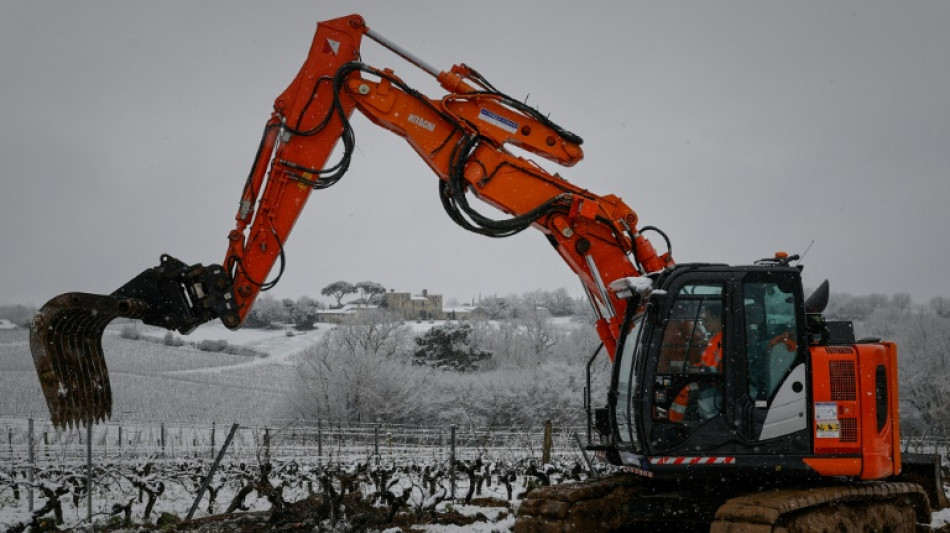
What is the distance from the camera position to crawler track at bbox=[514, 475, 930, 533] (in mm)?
5668

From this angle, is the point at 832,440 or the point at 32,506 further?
the point at 32,506

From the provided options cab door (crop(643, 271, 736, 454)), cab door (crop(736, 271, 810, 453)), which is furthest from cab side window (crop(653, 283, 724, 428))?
cab door (crop(736, 271, 810, 453))

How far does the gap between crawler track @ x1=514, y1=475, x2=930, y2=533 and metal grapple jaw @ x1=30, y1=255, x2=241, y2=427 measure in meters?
3.19

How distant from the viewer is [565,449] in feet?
Answer: 94.2

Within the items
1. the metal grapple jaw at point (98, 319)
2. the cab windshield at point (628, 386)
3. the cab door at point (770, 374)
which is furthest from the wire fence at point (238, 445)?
the cab door at point (770, 374)

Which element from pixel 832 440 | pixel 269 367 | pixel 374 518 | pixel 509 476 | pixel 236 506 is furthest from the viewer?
pixel 269 367

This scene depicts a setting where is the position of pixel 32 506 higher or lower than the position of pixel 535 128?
lower

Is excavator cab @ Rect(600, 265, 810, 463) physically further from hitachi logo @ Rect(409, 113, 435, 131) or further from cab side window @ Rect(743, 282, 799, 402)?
hitachi logo @ Rect(409, 113, 435, 131)

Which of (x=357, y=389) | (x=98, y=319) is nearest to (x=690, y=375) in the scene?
(x=98, y=319)

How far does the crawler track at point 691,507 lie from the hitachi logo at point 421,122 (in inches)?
134

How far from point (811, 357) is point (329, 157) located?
4493mm

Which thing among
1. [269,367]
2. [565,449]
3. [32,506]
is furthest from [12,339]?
[32,506]

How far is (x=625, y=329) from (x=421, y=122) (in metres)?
2.68

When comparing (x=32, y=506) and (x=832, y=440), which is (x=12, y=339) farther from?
(x=832, y=440)
